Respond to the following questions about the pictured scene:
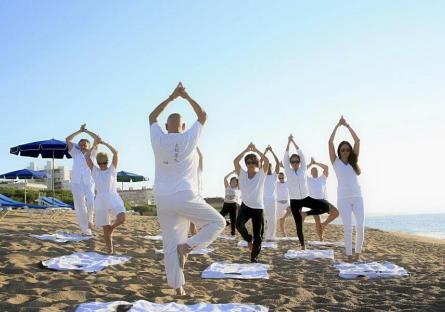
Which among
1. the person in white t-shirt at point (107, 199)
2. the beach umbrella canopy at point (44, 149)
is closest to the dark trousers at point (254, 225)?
the person in white t-shirt at point (107, 199)

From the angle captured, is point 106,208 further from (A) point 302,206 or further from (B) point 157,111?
(A) point 302,206

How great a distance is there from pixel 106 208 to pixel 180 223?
328cm

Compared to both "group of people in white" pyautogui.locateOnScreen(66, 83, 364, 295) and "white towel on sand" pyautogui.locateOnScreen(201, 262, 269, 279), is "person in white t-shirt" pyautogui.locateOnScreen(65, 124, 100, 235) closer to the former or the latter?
"group of people in white" pyautogui.locateOnScreen(66, 83, 364, 295)

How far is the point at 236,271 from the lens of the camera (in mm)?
6508

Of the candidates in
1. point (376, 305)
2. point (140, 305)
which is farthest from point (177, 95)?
point (376, 305)

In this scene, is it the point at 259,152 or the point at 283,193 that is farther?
the point at 283,193

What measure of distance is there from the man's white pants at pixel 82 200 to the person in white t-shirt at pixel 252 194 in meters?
3.86

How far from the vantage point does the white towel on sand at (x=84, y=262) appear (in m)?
6.32

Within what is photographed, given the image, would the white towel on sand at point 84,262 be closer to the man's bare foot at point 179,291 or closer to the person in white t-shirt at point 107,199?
the person in white t-shirt at point 107,199

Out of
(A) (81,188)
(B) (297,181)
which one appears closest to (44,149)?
(A) (81,188)

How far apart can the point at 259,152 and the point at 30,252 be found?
3848 millimetres

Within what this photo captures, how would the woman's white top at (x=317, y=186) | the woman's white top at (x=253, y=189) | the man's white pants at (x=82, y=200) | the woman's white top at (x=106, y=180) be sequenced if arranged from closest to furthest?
the woman's white top at (x=253, y=189) → the woman's white top at (x=106, y=180) → the man's white pants at (x=82, y=200) → the woman's white top at (x=317, y=186)

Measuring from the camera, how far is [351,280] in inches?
243

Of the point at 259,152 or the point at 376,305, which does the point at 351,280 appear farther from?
the point at 259,152
